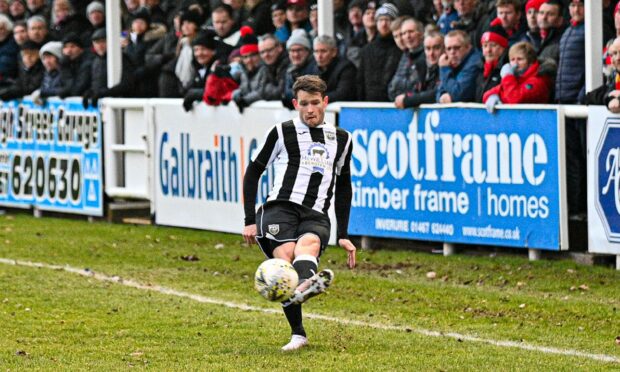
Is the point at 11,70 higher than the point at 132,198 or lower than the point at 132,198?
higher

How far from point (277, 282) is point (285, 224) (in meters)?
0.71

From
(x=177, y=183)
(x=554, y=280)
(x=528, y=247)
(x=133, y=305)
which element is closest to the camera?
(x=133, y=305)

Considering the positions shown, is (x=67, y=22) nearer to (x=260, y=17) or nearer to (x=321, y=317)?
(x=260, y=17)

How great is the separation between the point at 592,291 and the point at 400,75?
165 inches

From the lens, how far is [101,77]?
21000 mm

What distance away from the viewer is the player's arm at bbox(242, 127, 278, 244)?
10164 mm

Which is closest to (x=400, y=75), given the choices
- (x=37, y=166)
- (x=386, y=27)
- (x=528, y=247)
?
(x=386, y=27)

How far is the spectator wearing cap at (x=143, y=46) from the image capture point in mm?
20609

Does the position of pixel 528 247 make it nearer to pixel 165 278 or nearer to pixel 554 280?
pixel 554 280

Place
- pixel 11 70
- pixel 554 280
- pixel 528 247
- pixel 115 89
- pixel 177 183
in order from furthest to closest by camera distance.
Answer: pixel 11 70, pixel 115 89, pixel 177 183, pixel 528 247, pixel 554 280

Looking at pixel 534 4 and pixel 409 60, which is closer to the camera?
pixel 534 4

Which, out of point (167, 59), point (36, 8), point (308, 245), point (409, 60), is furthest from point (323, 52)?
point (36, 8)

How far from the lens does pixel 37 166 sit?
21.7 metres

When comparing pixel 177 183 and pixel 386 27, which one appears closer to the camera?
pixel 386 27
